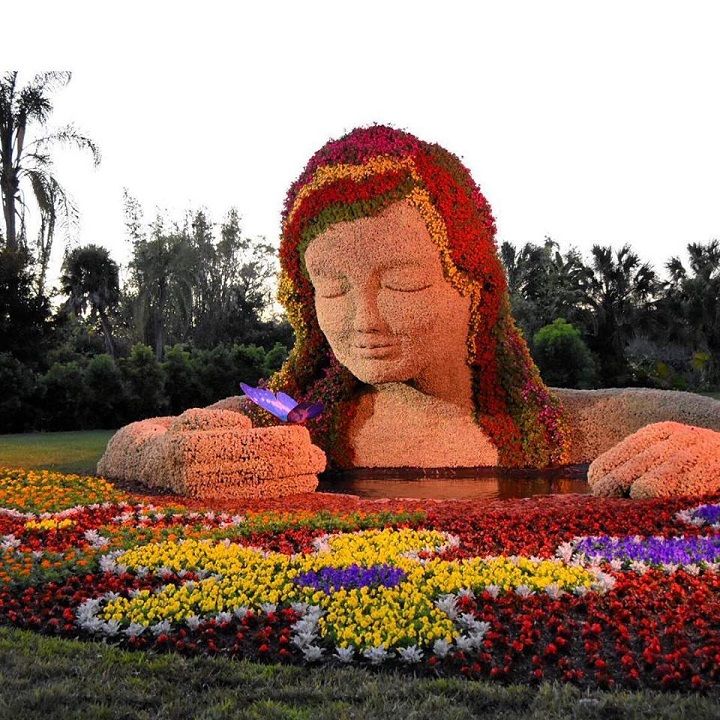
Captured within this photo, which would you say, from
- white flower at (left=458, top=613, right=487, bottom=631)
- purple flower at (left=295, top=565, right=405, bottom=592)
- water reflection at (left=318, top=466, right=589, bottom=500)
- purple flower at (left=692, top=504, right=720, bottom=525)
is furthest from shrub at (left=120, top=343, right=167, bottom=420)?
white flower at (left=458, top=613, right=487, bottom=631)

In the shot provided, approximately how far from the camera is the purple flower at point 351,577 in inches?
165

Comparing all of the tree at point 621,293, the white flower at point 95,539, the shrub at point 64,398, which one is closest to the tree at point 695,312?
the tree at point 621,293

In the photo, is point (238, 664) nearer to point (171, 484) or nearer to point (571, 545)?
point (571, 545)

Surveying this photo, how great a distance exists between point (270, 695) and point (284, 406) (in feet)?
20.3

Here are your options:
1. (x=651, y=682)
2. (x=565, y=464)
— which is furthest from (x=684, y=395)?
(x=651, y=682)

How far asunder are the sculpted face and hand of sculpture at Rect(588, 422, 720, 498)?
215cm

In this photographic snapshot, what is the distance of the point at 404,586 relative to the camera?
4.08 metres

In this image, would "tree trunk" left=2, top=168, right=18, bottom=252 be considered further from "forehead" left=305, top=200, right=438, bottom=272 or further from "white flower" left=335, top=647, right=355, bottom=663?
"white flower" left=335, top=647, right=355, bottom=663

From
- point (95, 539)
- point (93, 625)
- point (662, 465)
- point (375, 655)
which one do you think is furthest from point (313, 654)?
point (662, 465)

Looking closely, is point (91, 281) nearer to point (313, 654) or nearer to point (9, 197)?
point (9, 197)

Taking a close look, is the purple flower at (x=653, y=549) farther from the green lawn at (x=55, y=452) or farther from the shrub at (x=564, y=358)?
the shrub at (x=564, y=358)

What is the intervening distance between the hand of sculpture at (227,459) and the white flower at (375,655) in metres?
4.36

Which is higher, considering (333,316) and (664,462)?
(333,316)

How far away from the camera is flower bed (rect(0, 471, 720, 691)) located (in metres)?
3.35
